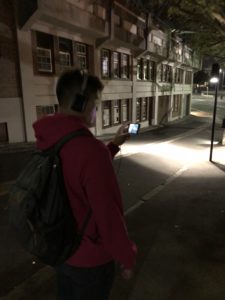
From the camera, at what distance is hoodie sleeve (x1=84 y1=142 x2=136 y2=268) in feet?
5.04

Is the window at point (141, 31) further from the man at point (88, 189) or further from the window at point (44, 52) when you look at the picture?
the man at point (88, 189)

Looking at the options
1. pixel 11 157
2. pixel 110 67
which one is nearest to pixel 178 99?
pixel 110 67

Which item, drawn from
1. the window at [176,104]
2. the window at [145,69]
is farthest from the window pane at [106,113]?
the window at [176,104]

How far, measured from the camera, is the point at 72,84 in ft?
5.60

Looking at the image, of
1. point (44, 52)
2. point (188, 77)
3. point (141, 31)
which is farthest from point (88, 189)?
point (188, 77)

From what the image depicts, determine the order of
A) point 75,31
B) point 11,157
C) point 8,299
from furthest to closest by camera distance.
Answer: point 75,31 < point 11,157 < point 8,299

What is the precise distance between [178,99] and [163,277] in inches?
1210

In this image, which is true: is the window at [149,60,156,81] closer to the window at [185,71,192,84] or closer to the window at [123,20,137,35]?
the window at [123,20,137,35]

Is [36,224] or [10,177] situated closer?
[36,224]

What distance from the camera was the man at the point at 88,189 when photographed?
155 centimetres

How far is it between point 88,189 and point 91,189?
0.8 inches

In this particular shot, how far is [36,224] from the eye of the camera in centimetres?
166

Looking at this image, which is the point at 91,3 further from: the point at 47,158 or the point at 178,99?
the point at 178,99

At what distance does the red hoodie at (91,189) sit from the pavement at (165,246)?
173cm
